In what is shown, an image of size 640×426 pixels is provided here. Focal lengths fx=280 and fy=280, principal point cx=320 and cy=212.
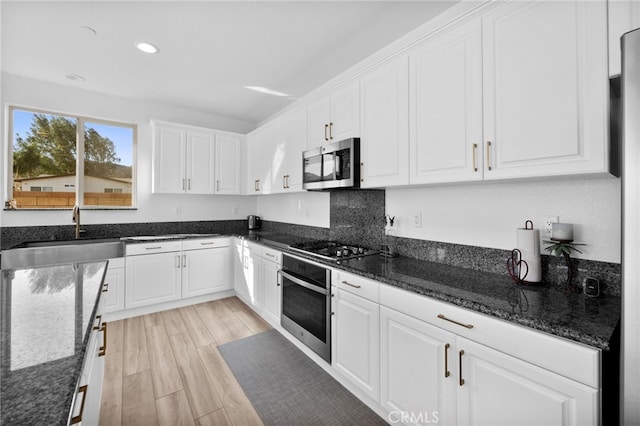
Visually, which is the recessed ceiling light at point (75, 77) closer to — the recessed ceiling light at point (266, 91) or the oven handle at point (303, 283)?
the recessed ceiling light at point (266, 91)

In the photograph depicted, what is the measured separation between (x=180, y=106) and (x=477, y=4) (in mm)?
3767

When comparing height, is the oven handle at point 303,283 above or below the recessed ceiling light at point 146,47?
below

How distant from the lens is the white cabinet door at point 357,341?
1758mm

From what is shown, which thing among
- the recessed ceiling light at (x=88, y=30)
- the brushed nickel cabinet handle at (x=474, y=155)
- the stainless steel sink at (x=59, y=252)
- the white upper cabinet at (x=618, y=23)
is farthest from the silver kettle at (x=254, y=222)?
the white upper cabinet at (x=618, y=23)

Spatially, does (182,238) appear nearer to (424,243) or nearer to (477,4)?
(424,243)

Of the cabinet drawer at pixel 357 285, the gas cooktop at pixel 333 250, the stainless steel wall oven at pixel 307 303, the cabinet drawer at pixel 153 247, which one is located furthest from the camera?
the cabinet drawer at pixel 153 247

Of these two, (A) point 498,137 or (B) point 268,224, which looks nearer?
(A) point 498,137

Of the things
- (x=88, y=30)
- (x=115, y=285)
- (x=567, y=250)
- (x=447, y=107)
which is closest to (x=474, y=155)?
(x=447, y=107)

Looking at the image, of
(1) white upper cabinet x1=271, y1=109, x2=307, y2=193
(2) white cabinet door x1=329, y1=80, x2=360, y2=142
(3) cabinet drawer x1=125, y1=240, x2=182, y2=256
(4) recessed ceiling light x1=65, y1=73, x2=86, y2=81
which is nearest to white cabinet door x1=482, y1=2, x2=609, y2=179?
(2) white cabinet door x1=329, y1=80, x2=360, y2=142

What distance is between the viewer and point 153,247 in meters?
3.37

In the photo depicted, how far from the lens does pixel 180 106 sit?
3973 mm

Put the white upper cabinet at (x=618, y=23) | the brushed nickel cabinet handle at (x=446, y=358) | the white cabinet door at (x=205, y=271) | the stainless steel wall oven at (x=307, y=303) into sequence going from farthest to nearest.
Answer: the white cabinet door at (x=205, y=271)
the stainless steel wall oven at (x=307, y=303)
the brushed nickel cabinet handle at (x=446, y=358)
the white upper cabinet at (x=618, y=23)

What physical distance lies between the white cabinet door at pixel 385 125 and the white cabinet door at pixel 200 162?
2.58 meters

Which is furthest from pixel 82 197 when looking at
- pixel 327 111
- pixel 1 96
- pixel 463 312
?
pixel 463 312
